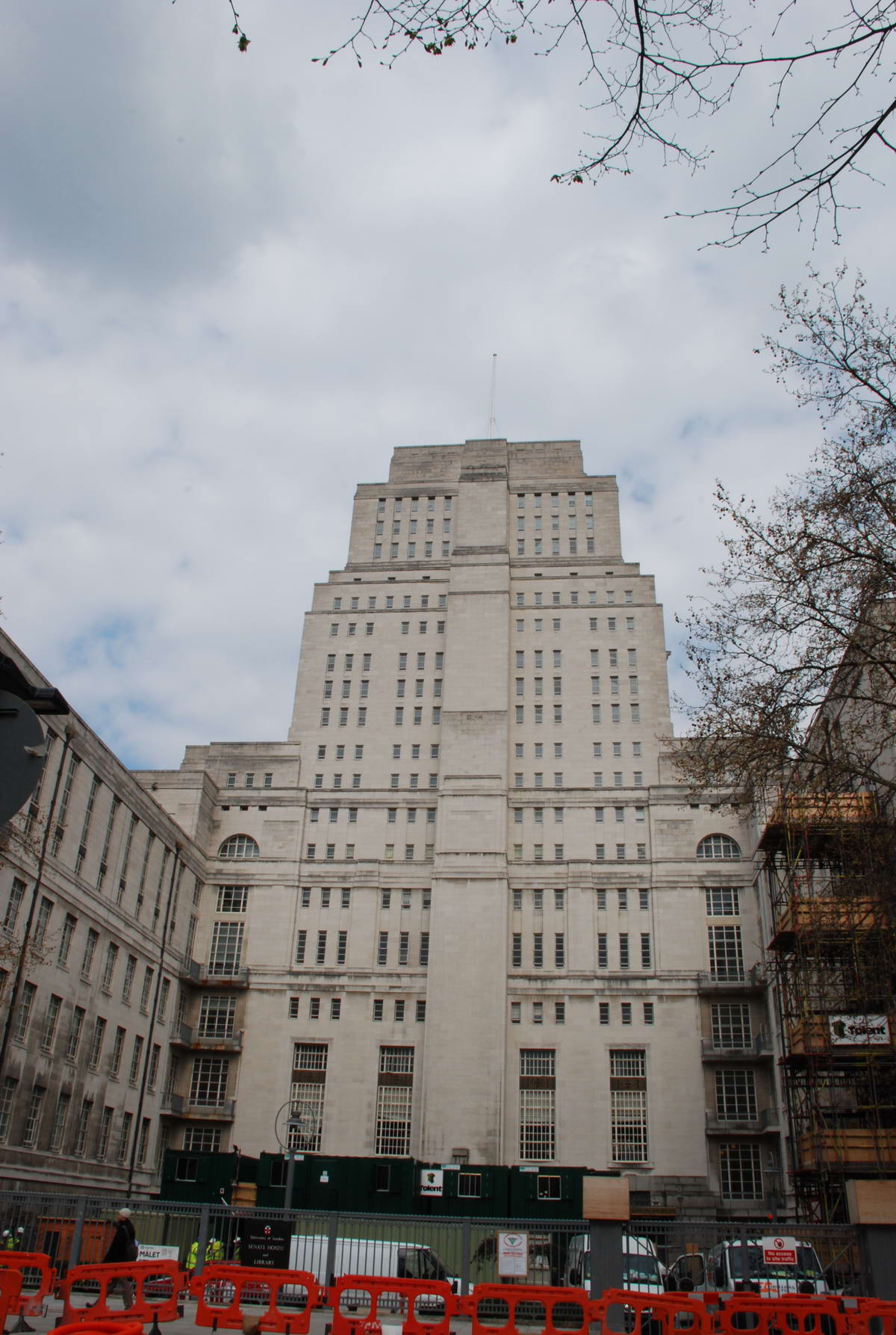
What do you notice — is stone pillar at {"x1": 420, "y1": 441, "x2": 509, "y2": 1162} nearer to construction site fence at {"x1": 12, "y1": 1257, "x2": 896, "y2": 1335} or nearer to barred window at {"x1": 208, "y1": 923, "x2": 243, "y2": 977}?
barred window at {"x1": 208, "y1": 923, "x2": 243, "y2": 977}

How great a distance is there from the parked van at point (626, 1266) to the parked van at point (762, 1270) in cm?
51

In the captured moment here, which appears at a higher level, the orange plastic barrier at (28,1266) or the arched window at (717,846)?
the arched window at (717,846)

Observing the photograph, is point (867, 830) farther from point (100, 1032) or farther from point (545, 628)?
point (545, 628)

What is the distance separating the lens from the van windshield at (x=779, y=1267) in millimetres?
19391

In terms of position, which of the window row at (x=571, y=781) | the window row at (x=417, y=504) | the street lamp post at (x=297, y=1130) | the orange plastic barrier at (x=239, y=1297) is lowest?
the orange plastic barrier at (x=239, y=1297)

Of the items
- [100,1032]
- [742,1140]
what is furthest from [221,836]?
[742,1140]

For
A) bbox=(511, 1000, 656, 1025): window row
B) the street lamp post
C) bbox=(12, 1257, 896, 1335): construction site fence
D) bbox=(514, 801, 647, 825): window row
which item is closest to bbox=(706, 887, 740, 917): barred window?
bbox=(514, 801, 647, 825): window row

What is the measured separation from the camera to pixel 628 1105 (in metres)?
55.8

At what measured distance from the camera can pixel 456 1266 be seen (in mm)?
22391

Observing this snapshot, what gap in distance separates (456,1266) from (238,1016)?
40255 millimetres

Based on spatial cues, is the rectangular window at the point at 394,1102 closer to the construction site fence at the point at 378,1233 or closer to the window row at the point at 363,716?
the window row at the point at 363,716

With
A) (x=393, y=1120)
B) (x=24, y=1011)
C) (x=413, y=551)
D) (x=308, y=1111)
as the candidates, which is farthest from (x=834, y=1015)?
(x=413, y=551)

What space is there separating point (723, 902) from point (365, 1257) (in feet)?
144

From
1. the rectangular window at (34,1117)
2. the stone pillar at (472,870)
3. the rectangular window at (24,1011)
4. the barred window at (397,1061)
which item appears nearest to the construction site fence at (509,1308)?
the rectangular window at (24,1011)
